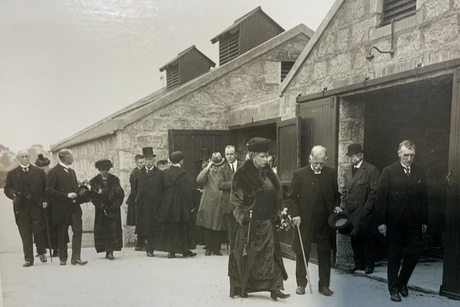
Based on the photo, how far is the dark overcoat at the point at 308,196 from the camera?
2.90 metres

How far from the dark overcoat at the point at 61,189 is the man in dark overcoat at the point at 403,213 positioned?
7.75 ft

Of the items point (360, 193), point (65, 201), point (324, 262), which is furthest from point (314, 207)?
point (65, 201)

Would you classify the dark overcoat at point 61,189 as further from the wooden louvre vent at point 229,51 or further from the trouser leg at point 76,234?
the wooden louvre vent at point 229,51

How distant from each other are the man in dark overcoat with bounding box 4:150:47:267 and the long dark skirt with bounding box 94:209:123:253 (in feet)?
2.09

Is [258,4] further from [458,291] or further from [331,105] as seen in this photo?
[458,291]

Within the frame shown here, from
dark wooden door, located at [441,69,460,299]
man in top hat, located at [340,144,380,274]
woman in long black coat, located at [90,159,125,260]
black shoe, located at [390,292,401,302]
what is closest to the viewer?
dark wooden door, located at [441,69,460,299]

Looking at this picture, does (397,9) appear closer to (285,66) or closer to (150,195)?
(285,66)

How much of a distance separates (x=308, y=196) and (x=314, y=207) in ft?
0.28

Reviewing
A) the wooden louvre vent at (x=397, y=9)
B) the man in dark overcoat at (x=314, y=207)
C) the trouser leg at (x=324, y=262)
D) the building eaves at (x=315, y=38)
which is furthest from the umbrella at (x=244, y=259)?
the wooden louvre vent at (x=397, y=9)

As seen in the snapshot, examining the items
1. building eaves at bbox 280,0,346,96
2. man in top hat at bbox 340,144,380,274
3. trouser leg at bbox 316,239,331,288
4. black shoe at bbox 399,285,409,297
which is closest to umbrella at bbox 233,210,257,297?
trouser leg at bbox 316,239,331,288

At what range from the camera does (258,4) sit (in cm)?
254

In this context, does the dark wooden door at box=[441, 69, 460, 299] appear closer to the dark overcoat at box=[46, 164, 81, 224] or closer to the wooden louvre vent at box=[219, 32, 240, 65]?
the wooden louvre vent at box=[219, 32, 240, 65]

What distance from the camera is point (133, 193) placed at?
4016mm

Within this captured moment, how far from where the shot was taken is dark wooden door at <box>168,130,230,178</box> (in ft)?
12.7
